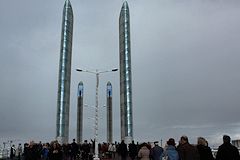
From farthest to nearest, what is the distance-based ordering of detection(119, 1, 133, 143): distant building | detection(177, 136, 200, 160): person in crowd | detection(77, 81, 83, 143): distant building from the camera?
detection(77, 81, 83, 143): distant building, detection(119, 1, 133, 143): distant building, detection(177, 136, 200, 160): person in crowd

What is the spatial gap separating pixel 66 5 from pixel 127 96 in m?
20.1

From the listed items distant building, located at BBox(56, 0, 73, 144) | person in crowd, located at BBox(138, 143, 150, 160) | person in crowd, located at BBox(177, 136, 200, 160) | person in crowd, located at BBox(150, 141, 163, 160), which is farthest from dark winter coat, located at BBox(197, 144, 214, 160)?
distant building, located at BBox(56, 0, 73, 144)

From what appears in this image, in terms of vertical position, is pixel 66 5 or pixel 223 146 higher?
pixel 66 5

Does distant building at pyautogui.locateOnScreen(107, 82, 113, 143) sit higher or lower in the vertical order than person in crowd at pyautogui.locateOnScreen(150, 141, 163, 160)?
higher

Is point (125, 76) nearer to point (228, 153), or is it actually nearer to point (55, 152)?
point (55, 152)

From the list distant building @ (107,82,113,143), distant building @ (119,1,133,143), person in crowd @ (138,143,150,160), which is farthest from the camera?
distant building @ (107,82,113,143)

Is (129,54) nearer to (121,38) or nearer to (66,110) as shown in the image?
(121,38)

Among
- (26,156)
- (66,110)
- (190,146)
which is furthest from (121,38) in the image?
(190,146)

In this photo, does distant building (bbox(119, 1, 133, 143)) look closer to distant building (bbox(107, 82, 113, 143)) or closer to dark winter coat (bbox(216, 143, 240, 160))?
distant building (bbox(107, 82, 113, 143))

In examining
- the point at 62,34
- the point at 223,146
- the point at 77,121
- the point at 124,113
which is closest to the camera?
the point at 223,146

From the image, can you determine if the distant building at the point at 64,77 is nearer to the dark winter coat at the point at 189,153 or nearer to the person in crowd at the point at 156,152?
the person in crowd at the point at 156,152

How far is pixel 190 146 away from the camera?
962 centimetres

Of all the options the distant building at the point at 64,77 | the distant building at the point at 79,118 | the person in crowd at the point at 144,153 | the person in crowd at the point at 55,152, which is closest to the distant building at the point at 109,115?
the distant building at the point at 79,118

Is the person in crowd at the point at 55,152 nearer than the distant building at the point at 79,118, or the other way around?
the person in crowd at the point at 55,152
